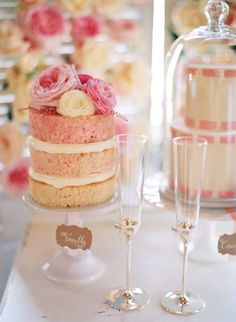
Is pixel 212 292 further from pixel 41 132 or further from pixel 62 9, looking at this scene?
pixel 62 9

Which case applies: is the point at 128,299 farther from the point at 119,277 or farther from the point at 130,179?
the point at 130,179

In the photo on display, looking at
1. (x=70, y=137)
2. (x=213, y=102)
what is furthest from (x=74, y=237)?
(x=213, y=102)

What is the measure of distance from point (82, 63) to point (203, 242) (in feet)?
2.01

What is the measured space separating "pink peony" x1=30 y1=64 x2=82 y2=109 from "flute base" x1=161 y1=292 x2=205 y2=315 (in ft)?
1.56

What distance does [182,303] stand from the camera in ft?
4.04

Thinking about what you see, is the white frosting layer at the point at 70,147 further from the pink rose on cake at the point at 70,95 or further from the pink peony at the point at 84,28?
the pink peony at the point at 84,28

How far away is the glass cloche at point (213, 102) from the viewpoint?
1.34 m

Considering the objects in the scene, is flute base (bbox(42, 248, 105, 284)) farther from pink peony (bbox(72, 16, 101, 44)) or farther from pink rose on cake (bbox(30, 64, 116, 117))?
pink peony (bbox(72, 16, 101, 44))

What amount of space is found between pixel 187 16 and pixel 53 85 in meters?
0.62

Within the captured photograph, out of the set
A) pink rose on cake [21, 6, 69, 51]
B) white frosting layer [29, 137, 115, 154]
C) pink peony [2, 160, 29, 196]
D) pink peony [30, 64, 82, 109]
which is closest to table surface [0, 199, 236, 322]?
pink peony [2, 160, 29, 196]

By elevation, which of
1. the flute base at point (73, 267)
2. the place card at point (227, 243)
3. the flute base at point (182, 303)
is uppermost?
the place card at point (227, 243)

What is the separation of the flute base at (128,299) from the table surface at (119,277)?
0.04ft

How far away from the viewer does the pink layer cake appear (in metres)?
1.23

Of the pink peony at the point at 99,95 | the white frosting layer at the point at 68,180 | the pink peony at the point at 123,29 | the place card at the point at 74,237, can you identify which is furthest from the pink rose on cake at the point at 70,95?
the pink peony at the point at 123,29
